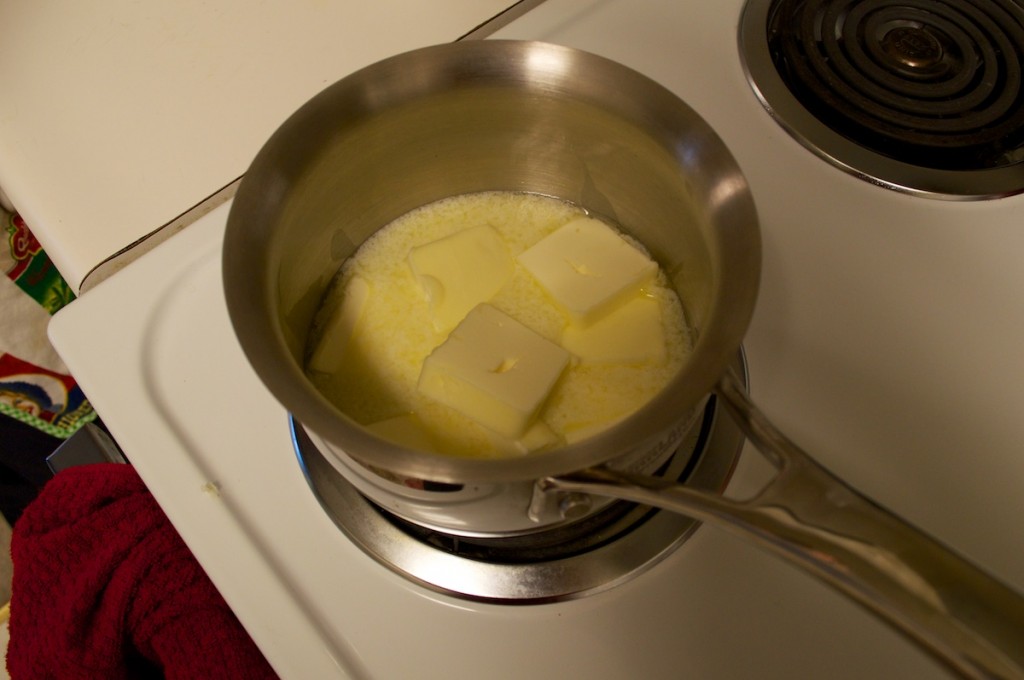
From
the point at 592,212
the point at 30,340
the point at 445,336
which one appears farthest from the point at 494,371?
the point at 30,340

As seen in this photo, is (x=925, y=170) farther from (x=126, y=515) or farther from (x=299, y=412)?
(x=126, y=515)

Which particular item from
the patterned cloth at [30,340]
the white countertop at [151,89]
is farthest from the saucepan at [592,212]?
the patterned cloth at [30,340]

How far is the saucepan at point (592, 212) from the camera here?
331 millimetres

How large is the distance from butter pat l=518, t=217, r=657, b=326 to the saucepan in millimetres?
37

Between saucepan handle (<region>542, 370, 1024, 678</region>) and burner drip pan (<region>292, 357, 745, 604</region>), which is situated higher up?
saucepan handle (<region>542, 370, 1024, 678</region>)

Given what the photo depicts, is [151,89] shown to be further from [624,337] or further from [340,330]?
[624,337]

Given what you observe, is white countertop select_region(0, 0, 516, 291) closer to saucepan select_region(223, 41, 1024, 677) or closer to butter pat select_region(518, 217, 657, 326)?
saucepan select_region(223, 41, 1024, 677)

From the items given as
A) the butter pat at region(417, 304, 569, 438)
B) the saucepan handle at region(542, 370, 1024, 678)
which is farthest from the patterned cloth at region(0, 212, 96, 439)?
the saucepan handle at region(542, 370, 1024, 678)

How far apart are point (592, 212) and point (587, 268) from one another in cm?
11

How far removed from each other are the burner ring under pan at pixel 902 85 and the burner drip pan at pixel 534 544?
1.00ft

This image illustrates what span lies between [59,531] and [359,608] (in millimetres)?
422

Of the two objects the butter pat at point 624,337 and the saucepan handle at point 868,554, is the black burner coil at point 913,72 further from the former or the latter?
the saucepan handle at point 868,554

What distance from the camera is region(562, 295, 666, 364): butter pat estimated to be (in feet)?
1.87

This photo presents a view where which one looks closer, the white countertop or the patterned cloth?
the white countertop
